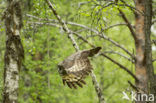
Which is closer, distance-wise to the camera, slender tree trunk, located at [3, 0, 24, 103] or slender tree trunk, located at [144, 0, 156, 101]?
slender tree trunk, located at [144, 0, 156, 101]

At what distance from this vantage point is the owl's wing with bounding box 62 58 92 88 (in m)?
2.53

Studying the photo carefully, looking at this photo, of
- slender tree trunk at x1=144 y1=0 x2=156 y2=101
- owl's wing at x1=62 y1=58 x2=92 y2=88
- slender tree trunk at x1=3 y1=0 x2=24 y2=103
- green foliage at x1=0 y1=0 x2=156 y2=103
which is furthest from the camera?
green foliage at x1=0 y1=0 x2=156 y2=103

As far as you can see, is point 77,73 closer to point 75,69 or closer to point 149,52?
point 75,69

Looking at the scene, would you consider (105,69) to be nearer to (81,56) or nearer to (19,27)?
(19,27)

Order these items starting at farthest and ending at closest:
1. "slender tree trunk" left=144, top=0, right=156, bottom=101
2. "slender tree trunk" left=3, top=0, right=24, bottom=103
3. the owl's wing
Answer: "slender tree trunk" left=3, top=0, right=24, bottom=103 → "slender tree trunk" left=144, top=0, right=156, bottom=101 → the owl's wing

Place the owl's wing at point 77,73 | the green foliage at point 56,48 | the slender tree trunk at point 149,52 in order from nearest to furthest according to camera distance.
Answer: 1. the owl's wing at point 77,73
2. the slender tree trunk at point 149,52
3. the green foliage at point 56,48

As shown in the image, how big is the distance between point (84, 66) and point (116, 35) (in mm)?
14322

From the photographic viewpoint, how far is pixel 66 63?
8.59 ft

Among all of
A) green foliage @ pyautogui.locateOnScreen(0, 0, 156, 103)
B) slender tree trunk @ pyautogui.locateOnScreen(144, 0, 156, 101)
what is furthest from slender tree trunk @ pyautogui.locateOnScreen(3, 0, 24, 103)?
slender tree trunk @ pyautogui.locateOnScreen(144, 0, 156, 101)

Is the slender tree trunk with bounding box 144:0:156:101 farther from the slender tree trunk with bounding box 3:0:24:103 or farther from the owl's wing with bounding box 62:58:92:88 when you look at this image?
the slender tree trunk with bounding box 3:0:24:103

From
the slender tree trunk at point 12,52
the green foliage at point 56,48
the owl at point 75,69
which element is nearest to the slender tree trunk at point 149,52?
the green foliage at point 56,48

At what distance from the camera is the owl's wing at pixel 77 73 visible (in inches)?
99.5

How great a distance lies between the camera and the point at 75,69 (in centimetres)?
259

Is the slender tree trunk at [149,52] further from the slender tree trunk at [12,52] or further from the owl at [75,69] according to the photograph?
the slender tree trunk at [12,52]
